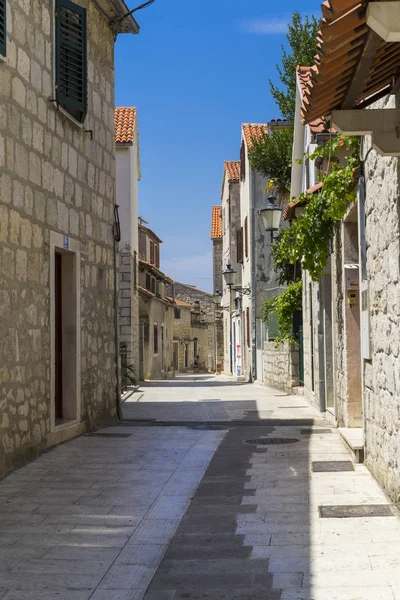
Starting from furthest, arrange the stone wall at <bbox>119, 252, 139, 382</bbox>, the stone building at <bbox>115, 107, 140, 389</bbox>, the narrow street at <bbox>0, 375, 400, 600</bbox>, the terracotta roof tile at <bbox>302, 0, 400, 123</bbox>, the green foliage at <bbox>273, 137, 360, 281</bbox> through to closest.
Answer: the stone wall at <bbox>119, 252, 139, 382</bbox> < the stone building at <bbox>115, 107, 140, 389</bbox> < the green foliage at <bbox>273, 137, 360, 281</bbox> < the narrow street at <bbox>0, 375, 400, 600</bbox> < the terracotta roof tile at <bbox>302, 0, 400, 123</bbox>

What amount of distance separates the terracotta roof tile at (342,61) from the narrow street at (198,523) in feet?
8.74

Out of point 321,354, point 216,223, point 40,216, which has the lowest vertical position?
point 321,354

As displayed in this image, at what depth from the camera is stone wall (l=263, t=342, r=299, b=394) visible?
18516mm

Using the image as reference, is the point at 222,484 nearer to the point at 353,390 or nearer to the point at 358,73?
the point at 353,390

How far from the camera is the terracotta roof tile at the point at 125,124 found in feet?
84.4

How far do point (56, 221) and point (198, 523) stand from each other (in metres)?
4.95

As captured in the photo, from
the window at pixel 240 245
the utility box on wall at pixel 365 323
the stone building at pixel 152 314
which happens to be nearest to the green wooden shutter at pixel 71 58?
→ the utility box on wall at pixel 365 323

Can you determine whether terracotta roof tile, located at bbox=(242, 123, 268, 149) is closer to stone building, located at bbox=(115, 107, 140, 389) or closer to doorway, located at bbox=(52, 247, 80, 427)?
stone building, located at bbox=(115, 107, 140, 389)

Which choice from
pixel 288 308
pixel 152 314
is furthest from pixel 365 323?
pixel 152 314

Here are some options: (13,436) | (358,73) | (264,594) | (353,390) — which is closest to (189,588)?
(264,594)

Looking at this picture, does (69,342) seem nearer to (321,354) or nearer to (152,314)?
(321,354)

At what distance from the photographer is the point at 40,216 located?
9.03 meters

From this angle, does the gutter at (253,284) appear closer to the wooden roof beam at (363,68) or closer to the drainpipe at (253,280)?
the drainpipe at (253,280)

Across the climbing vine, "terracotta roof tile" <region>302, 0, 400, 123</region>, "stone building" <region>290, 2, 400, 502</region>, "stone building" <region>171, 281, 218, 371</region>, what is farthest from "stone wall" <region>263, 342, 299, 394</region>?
"stone building" <region>171, 281, 218, 371</region>
